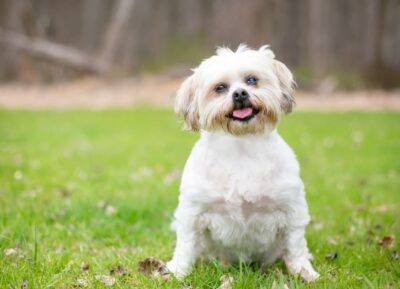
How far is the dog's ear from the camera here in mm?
3762

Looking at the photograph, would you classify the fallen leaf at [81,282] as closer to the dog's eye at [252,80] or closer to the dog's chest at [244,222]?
the dog's chest at [244,222]

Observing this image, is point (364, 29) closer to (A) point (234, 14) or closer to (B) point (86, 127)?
(A) point (234, 14)

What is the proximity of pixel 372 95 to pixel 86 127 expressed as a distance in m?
8.79

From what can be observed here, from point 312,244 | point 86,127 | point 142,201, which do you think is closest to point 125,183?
point 142,201

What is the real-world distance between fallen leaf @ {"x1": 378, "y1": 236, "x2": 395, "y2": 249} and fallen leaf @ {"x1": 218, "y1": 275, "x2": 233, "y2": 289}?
1403mm

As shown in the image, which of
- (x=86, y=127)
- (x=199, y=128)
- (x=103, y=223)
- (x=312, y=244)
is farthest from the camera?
(x=86, y=127)

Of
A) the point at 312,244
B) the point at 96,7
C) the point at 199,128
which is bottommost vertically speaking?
the point at 312,244

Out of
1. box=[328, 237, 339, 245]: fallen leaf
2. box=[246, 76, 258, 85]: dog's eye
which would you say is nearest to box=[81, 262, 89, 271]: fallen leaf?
box=[246, 76, 258, 85]: dog's eye

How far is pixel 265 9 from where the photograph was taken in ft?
56.4

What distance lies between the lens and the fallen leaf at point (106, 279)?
11.5 ft

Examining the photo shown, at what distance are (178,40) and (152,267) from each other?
1615 centimetres

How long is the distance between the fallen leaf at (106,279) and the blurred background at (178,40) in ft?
41.6

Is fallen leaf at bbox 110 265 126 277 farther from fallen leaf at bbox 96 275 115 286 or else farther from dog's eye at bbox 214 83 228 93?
dog's eye at bbox 214 83 228 93

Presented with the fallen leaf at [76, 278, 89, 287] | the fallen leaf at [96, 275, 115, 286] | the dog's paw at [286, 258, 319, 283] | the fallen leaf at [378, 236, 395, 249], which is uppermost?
the fallen leaf at [76, 278, 89, 287]
